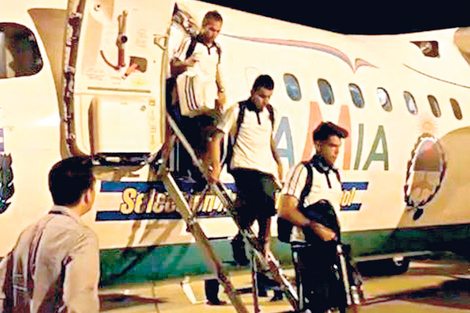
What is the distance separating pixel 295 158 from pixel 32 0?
10.8 ft

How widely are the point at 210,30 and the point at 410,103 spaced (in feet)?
14.6

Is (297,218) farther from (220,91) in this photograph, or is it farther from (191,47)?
(191,47)


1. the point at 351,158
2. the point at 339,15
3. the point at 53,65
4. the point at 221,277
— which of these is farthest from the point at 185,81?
the point at 339,15

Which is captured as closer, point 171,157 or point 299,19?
point 171,157

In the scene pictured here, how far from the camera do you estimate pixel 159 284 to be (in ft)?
26.3

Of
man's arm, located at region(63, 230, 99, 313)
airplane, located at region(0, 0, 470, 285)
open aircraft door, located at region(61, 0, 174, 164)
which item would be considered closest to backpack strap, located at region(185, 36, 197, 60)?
airplane, located at region(0, 0, 470, 285)

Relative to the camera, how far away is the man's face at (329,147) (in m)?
6.72

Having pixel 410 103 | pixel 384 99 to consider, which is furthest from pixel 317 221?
pixel 410 103

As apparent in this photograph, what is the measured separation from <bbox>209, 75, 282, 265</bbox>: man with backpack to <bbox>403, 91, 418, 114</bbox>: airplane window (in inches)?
141

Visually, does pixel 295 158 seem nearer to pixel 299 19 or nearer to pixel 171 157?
pixel 171 157

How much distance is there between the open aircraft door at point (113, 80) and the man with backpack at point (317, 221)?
129 cm

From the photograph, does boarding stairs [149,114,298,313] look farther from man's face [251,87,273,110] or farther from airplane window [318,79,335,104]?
airplane window [318,79,335,104]

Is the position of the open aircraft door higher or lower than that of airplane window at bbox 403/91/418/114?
higher

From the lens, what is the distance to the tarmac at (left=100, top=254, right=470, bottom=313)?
31.9 feet
